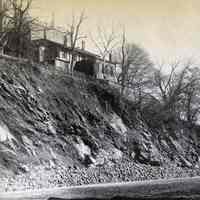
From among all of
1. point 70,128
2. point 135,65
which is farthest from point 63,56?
point 70,128

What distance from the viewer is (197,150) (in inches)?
2128

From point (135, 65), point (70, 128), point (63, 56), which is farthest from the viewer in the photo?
point (135, 65)

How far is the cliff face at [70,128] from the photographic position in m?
32.7

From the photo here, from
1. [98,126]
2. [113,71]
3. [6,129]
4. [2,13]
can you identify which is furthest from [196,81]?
[6,129]

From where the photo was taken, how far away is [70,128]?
126ft

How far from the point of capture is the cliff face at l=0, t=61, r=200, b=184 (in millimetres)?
32656

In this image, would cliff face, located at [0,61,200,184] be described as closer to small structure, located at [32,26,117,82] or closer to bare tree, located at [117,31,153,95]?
small structure, located at [32,26,117,82]

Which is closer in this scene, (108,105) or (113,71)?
(108,105)

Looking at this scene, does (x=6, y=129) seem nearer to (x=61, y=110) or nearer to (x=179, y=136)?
(x=61, y=110)

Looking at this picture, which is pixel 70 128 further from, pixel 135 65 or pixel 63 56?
pixel 135 65

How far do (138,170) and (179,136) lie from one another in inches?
555

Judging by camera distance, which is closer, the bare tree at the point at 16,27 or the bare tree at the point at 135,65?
the bare tree at the point at 16,27

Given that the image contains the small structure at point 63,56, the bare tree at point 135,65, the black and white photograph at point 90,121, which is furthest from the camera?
the bare tree at point 135,65

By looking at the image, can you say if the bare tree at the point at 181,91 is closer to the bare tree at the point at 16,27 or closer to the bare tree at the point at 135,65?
the bare tree at the point at 135,65
